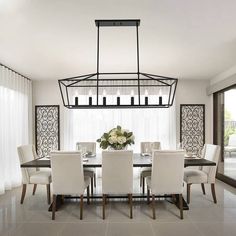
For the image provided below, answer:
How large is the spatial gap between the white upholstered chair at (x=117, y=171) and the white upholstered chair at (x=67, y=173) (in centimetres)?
34

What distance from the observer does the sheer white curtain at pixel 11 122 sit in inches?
186

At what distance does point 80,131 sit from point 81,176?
120 inches

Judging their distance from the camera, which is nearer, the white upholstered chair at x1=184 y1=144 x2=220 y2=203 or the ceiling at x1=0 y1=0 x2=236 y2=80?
the ceiling at x1=0 y1=0 x2=236 y2=80

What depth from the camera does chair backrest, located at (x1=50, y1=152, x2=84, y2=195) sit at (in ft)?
10.8

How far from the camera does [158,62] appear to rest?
467cm

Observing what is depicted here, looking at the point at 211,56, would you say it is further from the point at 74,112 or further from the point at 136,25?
the point at 74,112

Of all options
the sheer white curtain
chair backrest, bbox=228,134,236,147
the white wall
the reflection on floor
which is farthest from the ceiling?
the reflection on floor

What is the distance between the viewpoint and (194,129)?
631cm

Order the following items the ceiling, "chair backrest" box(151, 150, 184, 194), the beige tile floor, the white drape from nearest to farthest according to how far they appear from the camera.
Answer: the ceiling → the beige tile floor → "chair backrest" box(151, 150, 184, 194) → the white drape

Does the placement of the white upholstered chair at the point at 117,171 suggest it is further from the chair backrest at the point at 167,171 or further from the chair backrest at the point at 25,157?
the chair backrest at the point at 25,157

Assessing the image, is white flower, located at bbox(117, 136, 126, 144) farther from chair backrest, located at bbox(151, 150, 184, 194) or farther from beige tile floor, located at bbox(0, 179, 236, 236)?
beige tile floor, located at bbox(0, 179, 236, 236)

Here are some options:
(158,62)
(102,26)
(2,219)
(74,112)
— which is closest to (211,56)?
(158,62)

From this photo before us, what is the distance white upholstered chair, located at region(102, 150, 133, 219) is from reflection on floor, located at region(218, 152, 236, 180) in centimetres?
295

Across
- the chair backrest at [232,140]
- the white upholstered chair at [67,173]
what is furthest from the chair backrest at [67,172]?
the chair backrest at [232,140]
